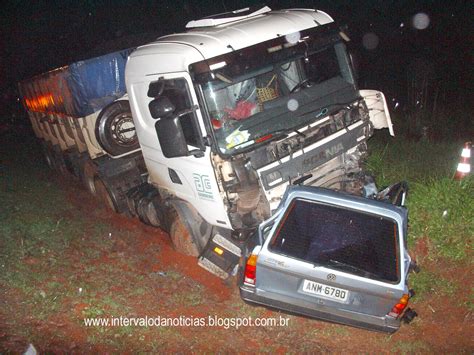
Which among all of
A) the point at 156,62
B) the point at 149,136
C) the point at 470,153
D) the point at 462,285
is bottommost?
the point at 462,285

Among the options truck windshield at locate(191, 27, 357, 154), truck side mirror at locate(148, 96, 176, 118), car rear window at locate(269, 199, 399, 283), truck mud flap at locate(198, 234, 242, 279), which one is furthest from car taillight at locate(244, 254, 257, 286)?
truck side mirror at locate(148, 96, 176, 118)

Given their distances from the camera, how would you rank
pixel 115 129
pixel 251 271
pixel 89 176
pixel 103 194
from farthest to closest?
pixel 89 176
pixel 103 194
pixel 115 129
pixel 251 271

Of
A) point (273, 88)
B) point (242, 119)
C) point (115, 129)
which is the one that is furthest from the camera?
point (115, 129)

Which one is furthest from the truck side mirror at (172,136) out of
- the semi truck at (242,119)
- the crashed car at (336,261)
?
the crashed car at (336,261)

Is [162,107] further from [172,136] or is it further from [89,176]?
[89,176]

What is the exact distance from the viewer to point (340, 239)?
3666mm

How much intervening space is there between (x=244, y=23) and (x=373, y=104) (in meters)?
2.09

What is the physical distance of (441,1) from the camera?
1455 centimetres

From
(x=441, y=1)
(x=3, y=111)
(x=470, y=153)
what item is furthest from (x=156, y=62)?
(x=3, y=111)

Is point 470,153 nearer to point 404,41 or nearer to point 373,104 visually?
point 373,104

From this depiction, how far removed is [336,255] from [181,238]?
103 inches

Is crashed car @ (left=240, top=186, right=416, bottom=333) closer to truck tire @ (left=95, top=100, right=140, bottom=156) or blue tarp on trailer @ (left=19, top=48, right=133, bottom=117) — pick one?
truck tire @ (left=95, top=100, right=140, bottom=156)

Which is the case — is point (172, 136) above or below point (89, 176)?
above

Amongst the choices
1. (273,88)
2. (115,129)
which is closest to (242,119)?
(273,88)
